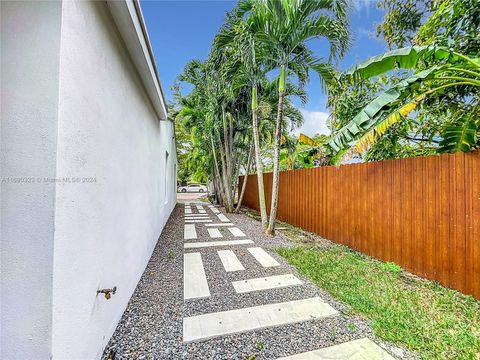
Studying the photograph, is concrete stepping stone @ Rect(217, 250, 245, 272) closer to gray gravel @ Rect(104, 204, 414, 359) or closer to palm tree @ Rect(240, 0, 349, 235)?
gray gravel @ Rect(104, 204, 414, 359)

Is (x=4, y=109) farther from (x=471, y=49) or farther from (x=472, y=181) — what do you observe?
(x=471, y=49)

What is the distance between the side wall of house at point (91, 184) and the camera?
4.35 ft

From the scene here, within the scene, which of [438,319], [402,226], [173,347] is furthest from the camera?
[402,226]

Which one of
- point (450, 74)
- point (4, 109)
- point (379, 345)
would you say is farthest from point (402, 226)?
point (4, 109)

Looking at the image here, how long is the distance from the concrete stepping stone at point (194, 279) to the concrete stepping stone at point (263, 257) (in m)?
1.14

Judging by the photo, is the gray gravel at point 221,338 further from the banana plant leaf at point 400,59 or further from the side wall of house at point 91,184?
the banana plant leaf at point 400,59

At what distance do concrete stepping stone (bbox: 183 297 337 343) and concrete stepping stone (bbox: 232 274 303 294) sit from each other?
46 cm

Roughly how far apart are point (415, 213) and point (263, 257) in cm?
282

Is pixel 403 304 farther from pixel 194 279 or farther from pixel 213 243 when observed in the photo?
pixel 213 243

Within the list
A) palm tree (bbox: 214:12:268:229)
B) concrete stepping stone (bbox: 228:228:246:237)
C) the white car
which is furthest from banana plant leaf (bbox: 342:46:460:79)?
the white car

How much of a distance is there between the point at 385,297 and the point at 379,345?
1.06 m

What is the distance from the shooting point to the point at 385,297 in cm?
292

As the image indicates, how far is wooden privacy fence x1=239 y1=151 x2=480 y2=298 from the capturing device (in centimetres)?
299

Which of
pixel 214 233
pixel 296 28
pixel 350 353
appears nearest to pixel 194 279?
pixel 350 353
